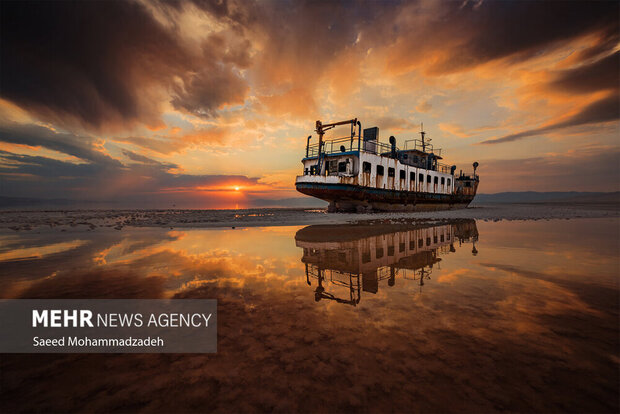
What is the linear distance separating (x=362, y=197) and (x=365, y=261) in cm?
1745

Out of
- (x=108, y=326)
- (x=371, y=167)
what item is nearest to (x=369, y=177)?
(x=371, y=167)

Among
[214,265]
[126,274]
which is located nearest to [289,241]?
[214,265]

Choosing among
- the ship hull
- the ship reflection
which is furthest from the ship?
the ship reflection

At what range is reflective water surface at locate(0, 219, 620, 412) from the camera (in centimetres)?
171

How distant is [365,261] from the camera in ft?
17.7

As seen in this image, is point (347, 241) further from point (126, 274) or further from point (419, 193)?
point (419, 193)

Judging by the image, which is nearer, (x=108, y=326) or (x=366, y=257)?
(x=108, y=326)

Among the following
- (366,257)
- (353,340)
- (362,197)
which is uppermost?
(362,197)

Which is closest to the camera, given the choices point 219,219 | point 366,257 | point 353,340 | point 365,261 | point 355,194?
point 353,340

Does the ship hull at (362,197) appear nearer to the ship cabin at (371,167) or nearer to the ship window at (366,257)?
the ship cabin at (371,167)

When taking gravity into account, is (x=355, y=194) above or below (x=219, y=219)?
above

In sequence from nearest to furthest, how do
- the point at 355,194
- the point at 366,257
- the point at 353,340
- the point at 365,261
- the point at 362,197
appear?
the point at 353,340, the point at 365,261, the point at 366,257, the point at 355,194, the point at 362,197

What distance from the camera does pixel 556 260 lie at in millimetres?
5398

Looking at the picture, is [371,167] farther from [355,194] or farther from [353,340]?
[353,340]
